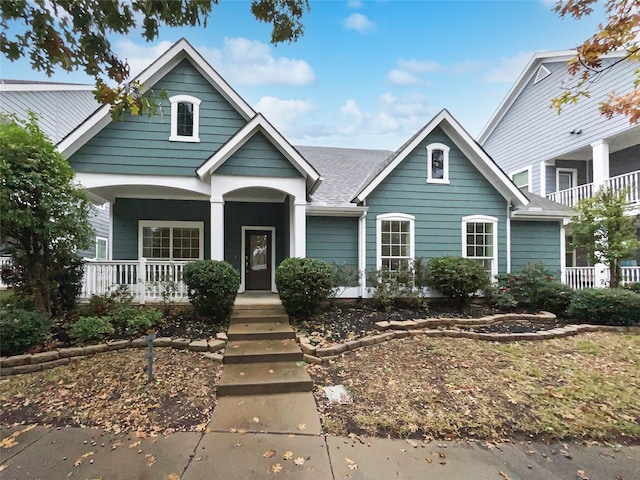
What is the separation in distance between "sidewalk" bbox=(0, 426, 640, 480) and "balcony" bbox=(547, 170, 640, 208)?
10114 mm

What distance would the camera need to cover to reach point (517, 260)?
32.3 ft

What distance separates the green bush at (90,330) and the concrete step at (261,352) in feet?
7.28

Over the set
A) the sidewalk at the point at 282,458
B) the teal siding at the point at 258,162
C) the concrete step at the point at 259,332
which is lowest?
the sidewalk at the point at 282,458

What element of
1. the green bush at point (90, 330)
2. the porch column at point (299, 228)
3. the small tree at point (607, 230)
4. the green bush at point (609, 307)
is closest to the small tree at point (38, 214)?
the green bush at point (90, 330)

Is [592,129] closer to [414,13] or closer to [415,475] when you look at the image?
[414,13]

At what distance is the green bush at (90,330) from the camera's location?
561 cm

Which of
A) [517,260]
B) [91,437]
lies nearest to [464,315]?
[517,260]

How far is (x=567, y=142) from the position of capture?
13.7 m

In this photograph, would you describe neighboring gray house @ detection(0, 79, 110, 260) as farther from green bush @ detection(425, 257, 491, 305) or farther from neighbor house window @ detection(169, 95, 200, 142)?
green bush @ detection(425, 257, 491, 305)

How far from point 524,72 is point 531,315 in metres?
13.1

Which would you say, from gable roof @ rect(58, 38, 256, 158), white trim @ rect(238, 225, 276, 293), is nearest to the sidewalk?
white trim @ rect(238, 225, 276, 293)

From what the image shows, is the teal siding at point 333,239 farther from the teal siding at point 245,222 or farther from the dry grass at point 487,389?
the dry grass at point 487,389

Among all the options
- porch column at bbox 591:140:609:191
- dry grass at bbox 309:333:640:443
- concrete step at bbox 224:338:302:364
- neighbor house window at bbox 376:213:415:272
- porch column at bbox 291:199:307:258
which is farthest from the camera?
porch column at bbox 591:140:609:191

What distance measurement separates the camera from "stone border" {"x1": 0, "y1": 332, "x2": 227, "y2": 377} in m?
4.83
